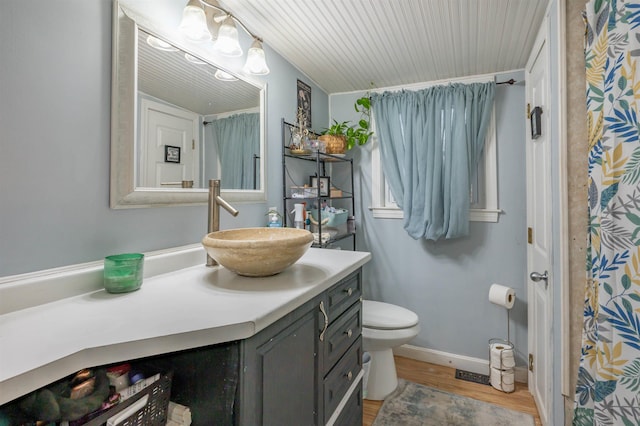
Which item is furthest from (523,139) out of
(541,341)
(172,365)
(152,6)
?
(172,365)

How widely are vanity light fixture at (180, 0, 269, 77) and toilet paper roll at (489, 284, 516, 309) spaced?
202cm

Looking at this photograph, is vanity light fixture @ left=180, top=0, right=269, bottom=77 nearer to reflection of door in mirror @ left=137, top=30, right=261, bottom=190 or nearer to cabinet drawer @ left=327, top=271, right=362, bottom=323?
reflection of door in mirror @ left=137, top=30, right=261, bottom=190

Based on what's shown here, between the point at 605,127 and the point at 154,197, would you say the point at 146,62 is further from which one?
the point at 605,127

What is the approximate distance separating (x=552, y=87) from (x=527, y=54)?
0.77m

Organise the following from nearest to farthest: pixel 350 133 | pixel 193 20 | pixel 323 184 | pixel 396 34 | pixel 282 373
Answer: pixel 282 373 < pixel 193 20 < pixel 396 34 < pixel 323 184 < pixel 350 133

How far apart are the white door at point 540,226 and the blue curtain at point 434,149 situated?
13.6 inches

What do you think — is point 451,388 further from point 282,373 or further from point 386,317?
point 282,373

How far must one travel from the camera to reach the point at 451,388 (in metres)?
2.07

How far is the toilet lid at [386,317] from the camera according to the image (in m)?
1.91

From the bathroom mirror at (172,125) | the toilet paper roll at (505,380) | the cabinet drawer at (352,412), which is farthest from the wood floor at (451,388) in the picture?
the bathroom mirror at (172,125)

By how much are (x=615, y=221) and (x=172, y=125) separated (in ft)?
5.08

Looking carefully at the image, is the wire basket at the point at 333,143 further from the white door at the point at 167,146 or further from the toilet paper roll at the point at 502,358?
the toilet paper roll at the point at 502,358

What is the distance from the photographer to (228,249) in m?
0.94

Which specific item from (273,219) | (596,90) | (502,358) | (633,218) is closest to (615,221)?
(633,218)
